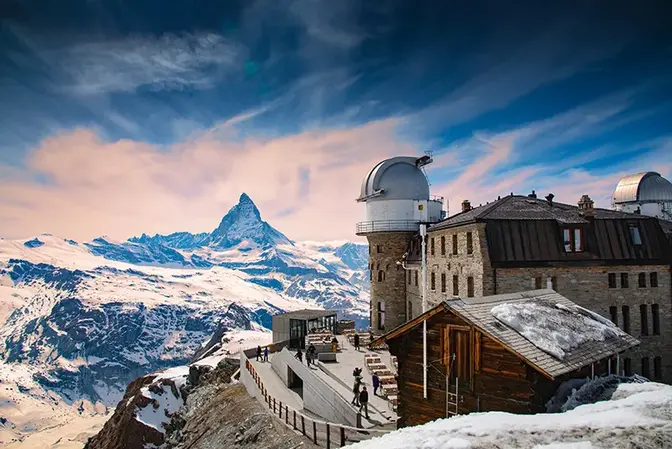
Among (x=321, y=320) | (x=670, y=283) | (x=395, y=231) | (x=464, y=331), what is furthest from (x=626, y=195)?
(x=464, y=331)

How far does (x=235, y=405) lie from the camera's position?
3403cm

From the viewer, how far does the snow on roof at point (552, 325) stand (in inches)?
545

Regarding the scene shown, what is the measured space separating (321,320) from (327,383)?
22.1 meters

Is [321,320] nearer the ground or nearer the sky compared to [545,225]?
nearer the ground

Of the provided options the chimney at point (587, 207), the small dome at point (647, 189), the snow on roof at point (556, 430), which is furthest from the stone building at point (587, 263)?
the small dome at point (647, 189)

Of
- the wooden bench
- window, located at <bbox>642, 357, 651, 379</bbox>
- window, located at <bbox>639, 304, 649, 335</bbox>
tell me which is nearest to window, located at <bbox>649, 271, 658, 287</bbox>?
window, located at <bbox>639, 304, 649, 335</bbox>

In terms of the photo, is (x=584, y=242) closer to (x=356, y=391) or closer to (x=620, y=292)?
(x=620, y=292)

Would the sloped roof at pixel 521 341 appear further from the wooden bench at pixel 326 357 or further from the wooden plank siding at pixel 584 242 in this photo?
the wooden bench at pixel 326 357

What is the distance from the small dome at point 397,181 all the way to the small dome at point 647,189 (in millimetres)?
18802

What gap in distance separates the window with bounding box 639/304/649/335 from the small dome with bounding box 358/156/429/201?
2059 cm

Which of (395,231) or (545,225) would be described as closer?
(545,225)

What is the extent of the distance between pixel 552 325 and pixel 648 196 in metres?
36.4

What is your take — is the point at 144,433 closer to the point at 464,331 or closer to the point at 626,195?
the point at 464,331

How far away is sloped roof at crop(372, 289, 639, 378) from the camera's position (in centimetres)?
1281
